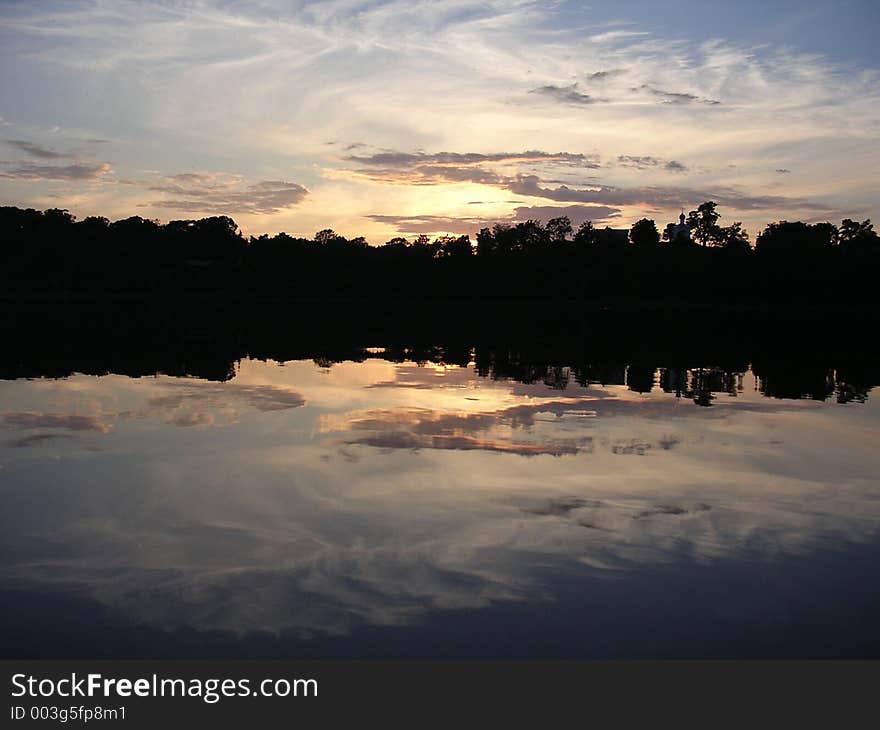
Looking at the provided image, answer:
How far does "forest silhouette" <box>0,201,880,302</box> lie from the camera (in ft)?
396

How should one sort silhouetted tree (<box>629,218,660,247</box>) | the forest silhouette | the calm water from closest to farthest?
the calm water → the forest silhouette → silhouetted tree (<box>629,218,660,247</box>)

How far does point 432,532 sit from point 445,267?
12734cm

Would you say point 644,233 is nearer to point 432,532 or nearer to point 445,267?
point 445,267

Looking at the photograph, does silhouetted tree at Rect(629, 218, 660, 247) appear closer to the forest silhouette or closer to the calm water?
the forest silhouette

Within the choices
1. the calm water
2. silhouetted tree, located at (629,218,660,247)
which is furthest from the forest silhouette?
the calm water

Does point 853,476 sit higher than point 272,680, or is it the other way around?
point 853,476

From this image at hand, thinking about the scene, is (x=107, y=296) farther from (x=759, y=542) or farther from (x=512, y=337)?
(x=759, y=542)

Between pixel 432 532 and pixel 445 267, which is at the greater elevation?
pixel 445 267

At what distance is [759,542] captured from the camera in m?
9.26

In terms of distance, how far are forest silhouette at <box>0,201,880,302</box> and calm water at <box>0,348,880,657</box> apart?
108672mm

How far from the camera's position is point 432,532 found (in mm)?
9250

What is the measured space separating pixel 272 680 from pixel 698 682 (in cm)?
297

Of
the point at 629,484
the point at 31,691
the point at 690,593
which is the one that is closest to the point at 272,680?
the point at 31,691

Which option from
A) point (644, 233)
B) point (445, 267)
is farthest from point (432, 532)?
point (644, 233)
